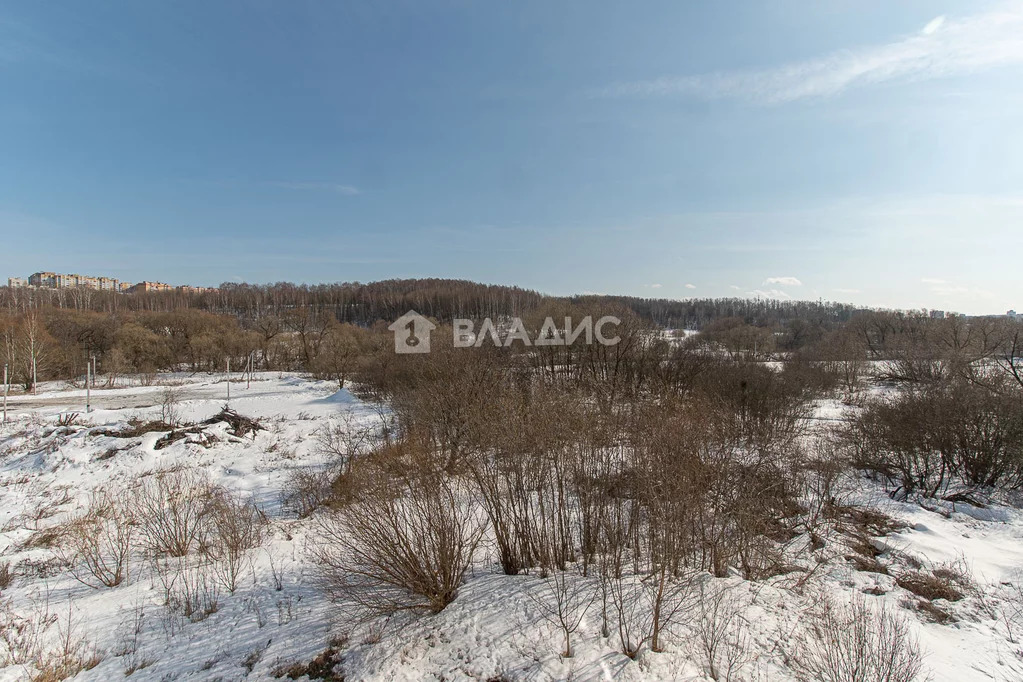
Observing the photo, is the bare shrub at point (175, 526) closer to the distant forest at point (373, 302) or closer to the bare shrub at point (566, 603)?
the bare shrub at point (566, 603)

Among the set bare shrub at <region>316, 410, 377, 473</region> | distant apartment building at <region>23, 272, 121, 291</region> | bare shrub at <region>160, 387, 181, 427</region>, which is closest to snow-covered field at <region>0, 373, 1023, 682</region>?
bare shrub at <region>316, 410, 377, 473</region>

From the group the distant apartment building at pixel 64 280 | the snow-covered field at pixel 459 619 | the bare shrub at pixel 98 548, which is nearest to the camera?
the snow-covered field at pixel 459 619

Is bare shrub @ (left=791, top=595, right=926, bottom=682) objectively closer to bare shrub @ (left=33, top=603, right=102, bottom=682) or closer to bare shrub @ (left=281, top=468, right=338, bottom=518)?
bare shrub @ (left=33, top=603, right=102, bottom=682)

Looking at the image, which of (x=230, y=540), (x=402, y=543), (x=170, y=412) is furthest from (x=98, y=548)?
(x=170, y=412)

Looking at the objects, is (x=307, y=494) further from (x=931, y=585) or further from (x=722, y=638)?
(x=931, y=585)

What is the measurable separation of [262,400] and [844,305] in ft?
531

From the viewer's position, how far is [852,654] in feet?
14.4

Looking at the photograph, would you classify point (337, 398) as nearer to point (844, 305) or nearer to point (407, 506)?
point (407, 506)

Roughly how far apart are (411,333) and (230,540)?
1152 inches

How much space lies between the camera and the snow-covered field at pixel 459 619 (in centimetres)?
454

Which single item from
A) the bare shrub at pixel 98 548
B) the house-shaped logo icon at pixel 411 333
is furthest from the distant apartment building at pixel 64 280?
the bare shrub at pixel 98 548

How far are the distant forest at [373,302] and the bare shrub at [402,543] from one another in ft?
201

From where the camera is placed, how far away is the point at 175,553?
812 cm

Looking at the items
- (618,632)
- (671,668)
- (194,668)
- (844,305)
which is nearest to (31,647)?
(194,668)
